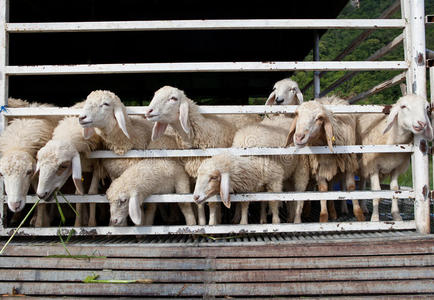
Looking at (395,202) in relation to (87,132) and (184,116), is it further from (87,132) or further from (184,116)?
(87,132)

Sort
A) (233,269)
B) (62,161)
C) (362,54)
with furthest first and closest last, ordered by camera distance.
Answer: (362,54), (62,161), (233,269)

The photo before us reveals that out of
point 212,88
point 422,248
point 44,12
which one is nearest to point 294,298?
point 422,248

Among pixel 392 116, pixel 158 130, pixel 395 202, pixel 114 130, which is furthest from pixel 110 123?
pixel 395 202

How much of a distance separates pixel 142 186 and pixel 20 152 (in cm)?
124

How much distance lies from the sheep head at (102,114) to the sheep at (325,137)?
1721mm

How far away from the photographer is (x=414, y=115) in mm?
2770

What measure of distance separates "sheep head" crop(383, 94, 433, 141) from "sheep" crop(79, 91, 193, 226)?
231 cm

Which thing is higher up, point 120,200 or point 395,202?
point 120,200

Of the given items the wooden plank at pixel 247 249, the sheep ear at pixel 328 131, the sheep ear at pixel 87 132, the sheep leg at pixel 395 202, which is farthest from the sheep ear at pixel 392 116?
the sheep ear at pixel 87 132

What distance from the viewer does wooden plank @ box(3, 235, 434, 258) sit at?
2260 mm

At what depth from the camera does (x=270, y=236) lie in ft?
9.20

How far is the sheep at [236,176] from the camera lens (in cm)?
275

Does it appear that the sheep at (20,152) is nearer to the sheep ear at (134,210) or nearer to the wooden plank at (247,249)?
the wooden plank at (247,249)

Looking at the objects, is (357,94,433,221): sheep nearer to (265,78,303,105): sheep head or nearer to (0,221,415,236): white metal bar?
(0,221,415,236): white metal bar
